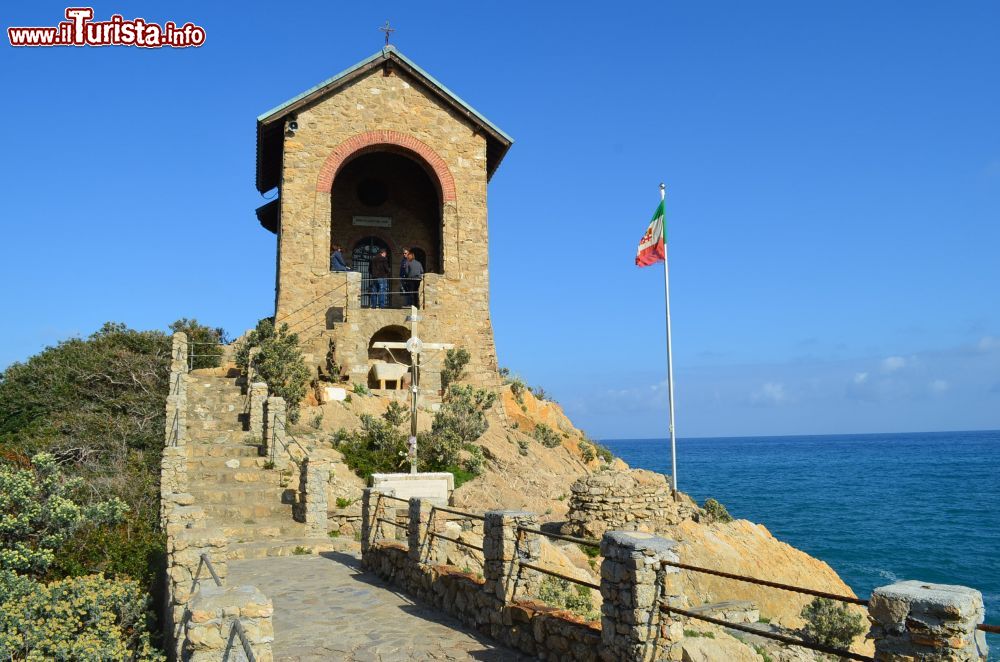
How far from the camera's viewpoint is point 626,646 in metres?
6.79

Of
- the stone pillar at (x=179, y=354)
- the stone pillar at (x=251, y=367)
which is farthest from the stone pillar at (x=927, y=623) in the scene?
the stone pillar at (x=179, y=354)

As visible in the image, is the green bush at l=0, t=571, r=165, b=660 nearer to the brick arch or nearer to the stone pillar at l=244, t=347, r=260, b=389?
the stone pillar at l=244, t=347, r=260, b=389

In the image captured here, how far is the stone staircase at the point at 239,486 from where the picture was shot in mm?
14242

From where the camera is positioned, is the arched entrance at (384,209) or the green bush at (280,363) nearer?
the green bush at (280,363)

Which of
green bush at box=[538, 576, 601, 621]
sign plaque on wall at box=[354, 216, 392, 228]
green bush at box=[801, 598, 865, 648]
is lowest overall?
green bush at box=[801, 598, 865, 648]

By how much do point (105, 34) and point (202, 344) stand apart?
9.96 m

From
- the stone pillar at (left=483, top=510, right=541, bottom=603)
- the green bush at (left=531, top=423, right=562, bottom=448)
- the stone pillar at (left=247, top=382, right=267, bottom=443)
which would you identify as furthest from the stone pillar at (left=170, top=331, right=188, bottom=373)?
the stone pillar at (left=483, top=510, right=541, bottom=603)

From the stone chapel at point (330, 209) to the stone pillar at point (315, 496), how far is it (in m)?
7.83

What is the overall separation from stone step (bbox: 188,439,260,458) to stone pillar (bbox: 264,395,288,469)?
2.19 ft

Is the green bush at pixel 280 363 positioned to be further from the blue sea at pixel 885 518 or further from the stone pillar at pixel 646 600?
the blue sea at pixel 885 518

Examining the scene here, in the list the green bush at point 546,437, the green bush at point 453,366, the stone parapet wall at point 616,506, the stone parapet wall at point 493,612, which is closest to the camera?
the stone parapet wall at point 493,612

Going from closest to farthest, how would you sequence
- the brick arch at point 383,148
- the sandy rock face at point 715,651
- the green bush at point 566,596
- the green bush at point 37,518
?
the sandy rock face at point 715,651 → the green bush at point 566,596 → the green bush at point 37,518 → the brick arch at point 383,148

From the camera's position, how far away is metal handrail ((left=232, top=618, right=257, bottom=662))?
5152 mm

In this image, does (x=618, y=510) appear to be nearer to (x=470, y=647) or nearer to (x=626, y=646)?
(x=470, y=647)
